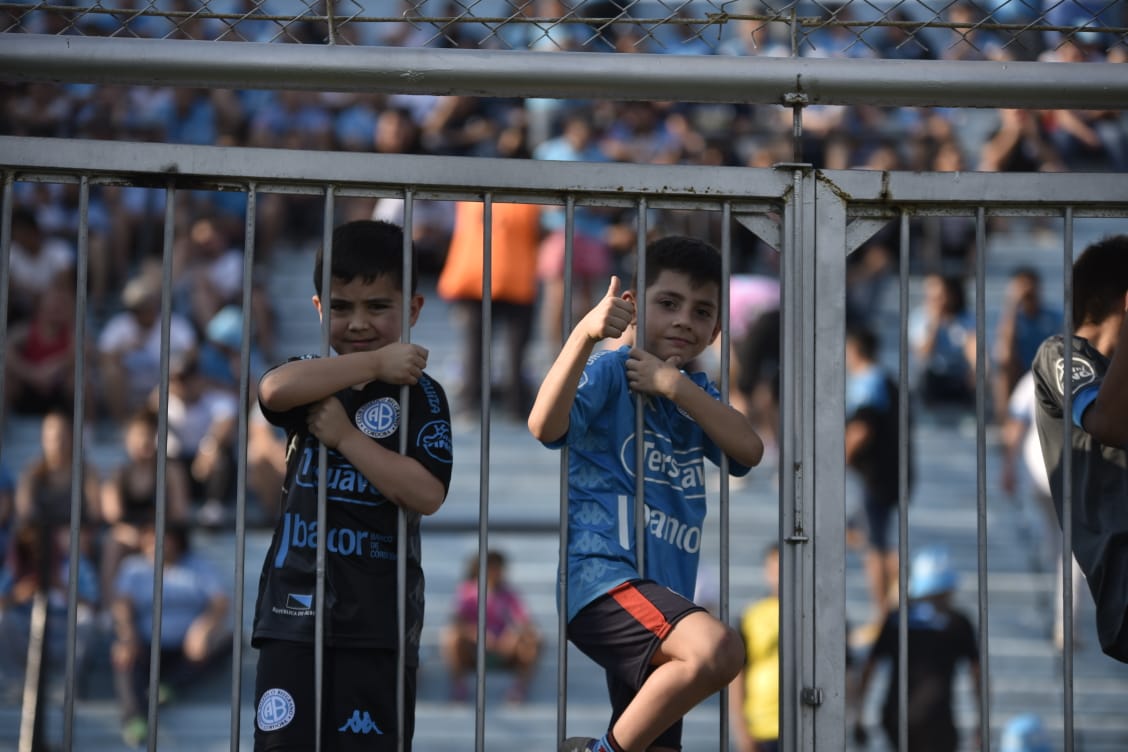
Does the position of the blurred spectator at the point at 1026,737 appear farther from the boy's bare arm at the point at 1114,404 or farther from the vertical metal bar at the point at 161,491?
the vertical metal bar at the point at 161,491

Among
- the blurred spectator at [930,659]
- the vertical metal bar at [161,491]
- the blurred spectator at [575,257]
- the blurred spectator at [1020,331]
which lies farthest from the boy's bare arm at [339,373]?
the blurred spectator at [1020,331]

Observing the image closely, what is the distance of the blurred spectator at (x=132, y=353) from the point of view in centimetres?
1050

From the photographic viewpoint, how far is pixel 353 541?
10.8ft

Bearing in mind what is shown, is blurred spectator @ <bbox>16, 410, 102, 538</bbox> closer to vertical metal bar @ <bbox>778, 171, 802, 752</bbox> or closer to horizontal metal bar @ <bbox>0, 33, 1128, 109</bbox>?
horizontal metal bar @ <bbox>0, 33, 1128, 109</bbox>

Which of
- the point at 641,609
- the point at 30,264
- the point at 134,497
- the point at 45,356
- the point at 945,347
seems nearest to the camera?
the point at 641,609

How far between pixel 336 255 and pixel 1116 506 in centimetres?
177

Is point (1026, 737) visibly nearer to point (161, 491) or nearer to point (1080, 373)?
point (1080, 373)

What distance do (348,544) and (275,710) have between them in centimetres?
36

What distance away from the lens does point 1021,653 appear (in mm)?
9320

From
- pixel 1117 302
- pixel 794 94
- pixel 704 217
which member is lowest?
pixel 1117 302

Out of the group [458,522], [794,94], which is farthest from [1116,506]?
[458,522]

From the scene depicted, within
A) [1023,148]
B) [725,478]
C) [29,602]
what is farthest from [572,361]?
[1023,148]

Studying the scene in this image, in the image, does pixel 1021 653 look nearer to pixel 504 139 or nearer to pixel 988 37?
pixel 988 37

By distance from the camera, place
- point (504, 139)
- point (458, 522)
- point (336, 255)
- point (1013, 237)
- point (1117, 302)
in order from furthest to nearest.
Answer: point (1013, 237)
point (504, 139)
point (458, 522)
point (1117, 302)
point (336, 255)
